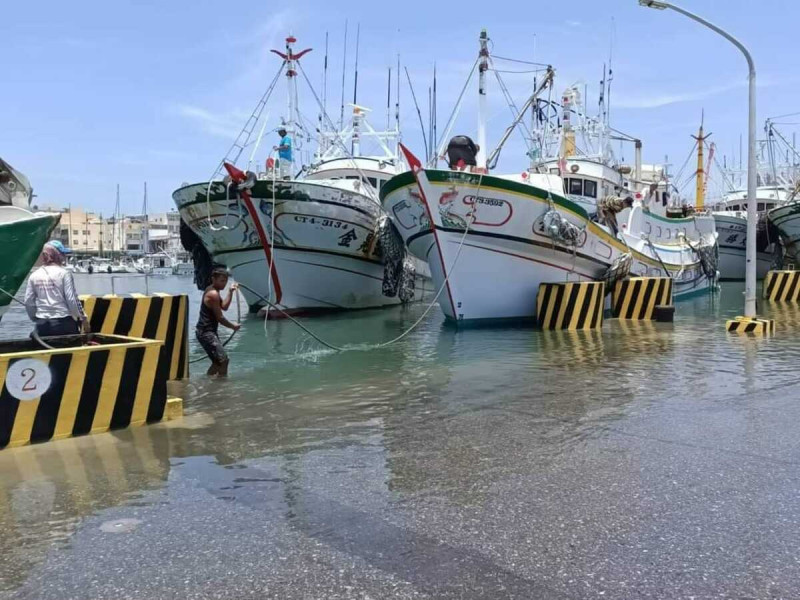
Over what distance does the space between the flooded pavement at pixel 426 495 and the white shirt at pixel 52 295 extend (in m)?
1.50

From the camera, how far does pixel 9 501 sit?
4207 mm

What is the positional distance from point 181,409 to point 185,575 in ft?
11.4

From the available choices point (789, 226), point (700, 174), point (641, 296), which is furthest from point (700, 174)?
point (641, 296)

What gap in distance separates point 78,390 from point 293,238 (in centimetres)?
1146

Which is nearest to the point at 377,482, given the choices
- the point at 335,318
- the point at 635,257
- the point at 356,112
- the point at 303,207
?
the point at 303,207

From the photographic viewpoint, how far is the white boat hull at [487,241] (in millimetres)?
14226

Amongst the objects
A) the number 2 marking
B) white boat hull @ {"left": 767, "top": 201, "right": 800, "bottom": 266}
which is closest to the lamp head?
the number 2 marking

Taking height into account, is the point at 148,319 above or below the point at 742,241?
below

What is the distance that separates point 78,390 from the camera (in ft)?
18.6

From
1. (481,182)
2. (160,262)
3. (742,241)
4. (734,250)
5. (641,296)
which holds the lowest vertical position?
(641,296)

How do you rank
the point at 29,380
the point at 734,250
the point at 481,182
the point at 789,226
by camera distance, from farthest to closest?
the point at 734,250
the point at 789,226
the point at 481,182
the point at 29,380

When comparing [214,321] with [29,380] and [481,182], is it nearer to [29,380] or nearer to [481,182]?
[29,380]

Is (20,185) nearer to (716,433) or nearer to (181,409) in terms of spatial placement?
(181,409)

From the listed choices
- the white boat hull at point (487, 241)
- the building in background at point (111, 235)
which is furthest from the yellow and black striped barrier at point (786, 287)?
the building in background at point (111, 235)
